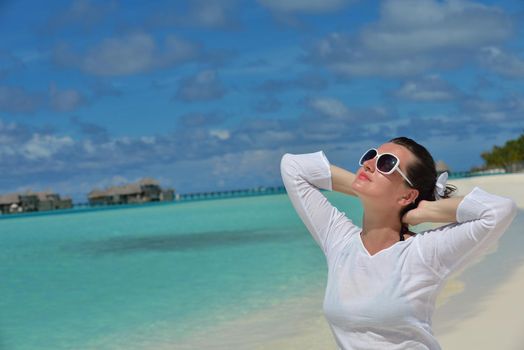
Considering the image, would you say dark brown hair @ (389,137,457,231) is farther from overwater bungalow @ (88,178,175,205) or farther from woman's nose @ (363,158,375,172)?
overwater bungalow @ (88,178,175,205)

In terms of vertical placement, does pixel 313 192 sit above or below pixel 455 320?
above

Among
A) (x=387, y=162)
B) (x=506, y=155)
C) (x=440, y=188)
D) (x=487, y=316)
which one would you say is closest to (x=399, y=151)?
(x=387, y=162)

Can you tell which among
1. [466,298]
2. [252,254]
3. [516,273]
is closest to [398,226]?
[466,298]

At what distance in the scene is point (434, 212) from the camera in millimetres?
2062

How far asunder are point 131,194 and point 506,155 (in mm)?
47171

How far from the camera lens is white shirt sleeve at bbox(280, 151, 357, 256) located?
2334 mm

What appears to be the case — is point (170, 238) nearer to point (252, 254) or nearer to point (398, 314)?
point (252, 254)

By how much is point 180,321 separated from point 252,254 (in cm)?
808

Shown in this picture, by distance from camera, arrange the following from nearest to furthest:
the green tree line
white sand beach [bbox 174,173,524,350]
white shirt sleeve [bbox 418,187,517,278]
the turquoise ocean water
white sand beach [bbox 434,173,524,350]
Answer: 1. white shirt sleeve [bbox 418,187,517,278]
2. white sand beach [bbox 434,173,524,350]
3. white sand beach [bbox 174,173,524,350]
4. the turquoise ocean water
5. the green tree line

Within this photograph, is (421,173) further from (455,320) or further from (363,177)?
(455,320)

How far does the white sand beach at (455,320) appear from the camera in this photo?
220 inches

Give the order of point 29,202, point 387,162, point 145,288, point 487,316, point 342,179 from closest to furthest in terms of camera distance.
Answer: point 387,162 < point 342,179 < point 487,316 < point 145,288 < point 29,202

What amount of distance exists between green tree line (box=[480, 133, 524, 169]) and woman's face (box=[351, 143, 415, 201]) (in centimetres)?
7931

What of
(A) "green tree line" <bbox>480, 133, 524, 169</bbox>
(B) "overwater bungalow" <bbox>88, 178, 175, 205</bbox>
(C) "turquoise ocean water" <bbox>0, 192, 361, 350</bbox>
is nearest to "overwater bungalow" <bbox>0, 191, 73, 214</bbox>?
(B) "overwater bungalow" <bbox>88, 178, 175, 205</bbox>
